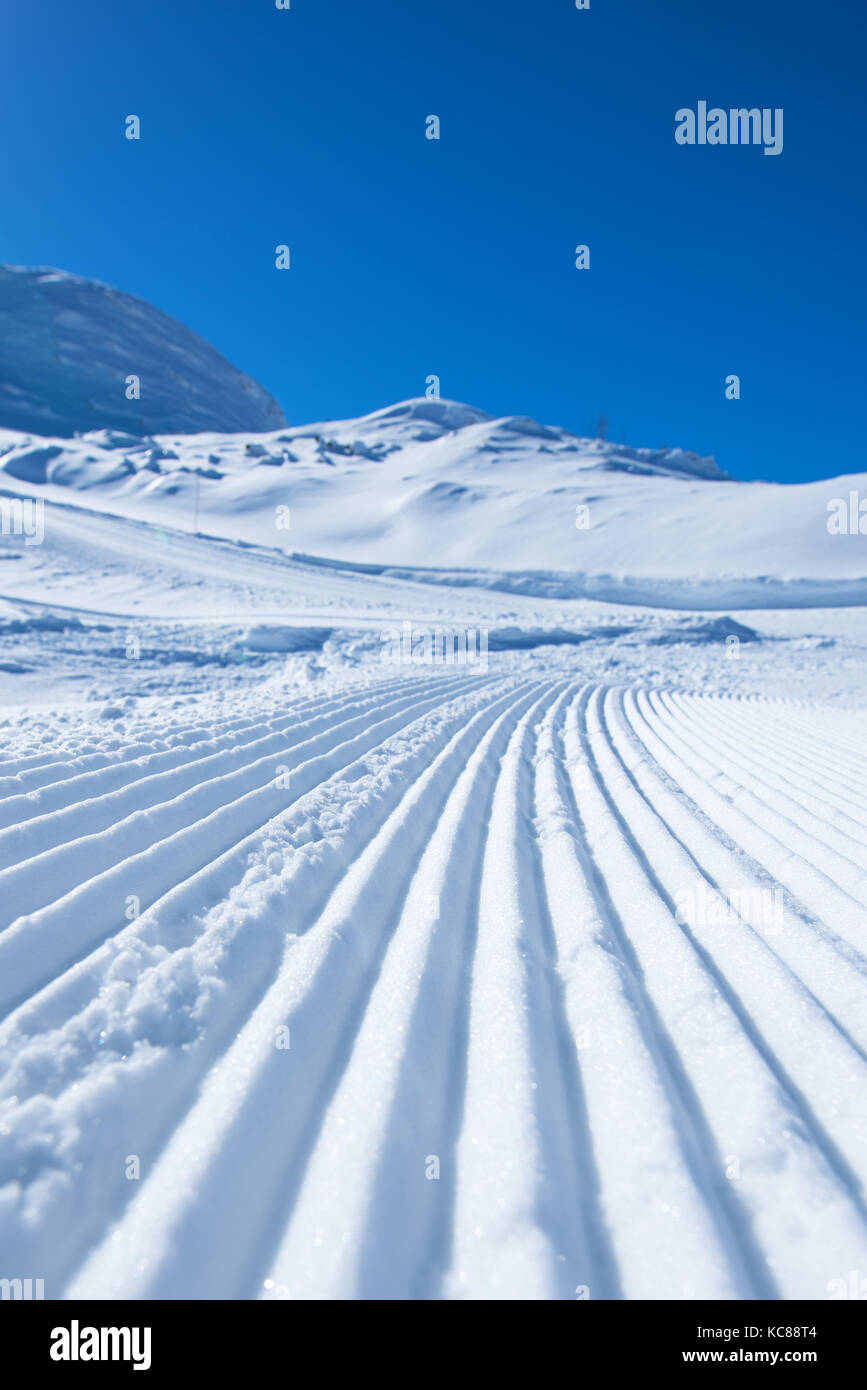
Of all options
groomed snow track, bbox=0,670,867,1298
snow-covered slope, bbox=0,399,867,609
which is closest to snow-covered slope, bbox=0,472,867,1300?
groomed snow track, bbox=0,670,867,1298

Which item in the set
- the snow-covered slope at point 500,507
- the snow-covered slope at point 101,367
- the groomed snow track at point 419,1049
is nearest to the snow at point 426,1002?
the groomed snow track at point 419,1049

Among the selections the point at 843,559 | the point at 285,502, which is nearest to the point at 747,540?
the point at 843,559

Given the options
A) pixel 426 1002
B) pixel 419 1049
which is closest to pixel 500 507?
pixel 426 1002

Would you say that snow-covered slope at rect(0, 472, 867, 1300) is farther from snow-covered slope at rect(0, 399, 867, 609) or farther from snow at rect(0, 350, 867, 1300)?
snow-covered slope at rect(0, 399, 867, 609)

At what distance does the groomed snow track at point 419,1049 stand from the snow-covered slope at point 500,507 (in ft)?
73.0

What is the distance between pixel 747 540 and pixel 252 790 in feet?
95.9

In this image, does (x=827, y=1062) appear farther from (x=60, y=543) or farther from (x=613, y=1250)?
(x=60, y=543)

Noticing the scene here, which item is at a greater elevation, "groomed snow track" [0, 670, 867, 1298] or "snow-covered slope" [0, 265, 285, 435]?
"snow-covered slope" [0, 265, 285, 435]

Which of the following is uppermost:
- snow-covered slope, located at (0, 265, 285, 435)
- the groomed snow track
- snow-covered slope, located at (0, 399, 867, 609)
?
snow-covered slope, located at (0, 265, 285, 435)

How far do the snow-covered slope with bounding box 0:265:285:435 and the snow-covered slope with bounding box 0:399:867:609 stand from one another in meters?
11.8

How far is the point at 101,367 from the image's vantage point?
71.8m

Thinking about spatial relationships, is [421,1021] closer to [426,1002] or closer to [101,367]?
[426,1002]

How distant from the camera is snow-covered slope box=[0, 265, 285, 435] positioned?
65062mm

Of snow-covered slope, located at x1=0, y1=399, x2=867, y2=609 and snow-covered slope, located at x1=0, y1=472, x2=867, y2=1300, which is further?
snow-covered slope, located at x1=0, y1=399, x2=867, y2=609
